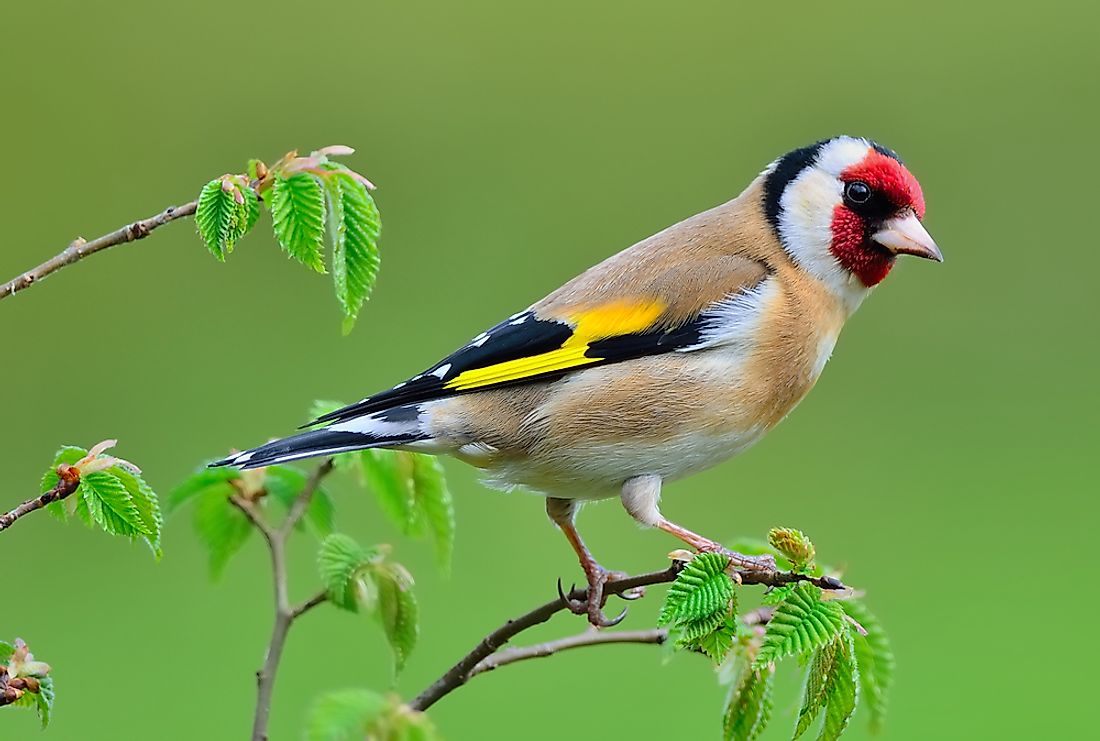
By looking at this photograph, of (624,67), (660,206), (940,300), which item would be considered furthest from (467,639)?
(624,67)

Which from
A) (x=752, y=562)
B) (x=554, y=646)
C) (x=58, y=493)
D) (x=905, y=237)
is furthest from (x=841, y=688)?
(x=905, y=237)

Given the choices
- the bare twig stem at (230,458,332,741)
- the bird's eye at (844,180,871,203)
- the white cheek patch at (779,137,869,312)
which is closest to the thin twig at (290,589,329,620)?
the bare twig stem at (230,458,332,741)

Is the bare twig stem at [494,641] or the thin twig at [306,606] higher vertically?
the thin twig at [306,606]

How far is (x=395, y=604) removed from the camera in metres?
1.96

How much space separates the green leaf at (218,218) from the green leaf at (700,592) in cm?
66

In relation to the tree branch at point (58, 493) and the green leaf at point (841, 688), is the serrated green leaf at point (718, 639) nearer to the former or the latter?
the green leaf at point (841, 688)

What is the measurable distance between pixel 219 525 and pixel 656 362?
81 centimetres

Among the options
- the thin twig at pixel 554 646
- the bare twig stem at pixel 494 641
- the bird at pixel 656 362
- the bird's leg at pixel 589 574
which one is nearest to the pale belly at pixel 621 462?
the bird at pixel 656 362

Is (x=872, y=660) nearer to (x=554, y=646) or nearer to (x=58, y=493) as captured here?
(x=554, y=646)

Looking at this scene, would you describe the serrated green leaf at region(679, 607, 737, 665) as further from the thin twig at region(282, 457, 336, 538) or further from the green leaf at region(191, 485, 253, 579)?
the green leaf at region(191, 485, 253, 579)

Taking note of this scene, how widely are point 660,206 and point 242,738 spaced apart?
12.0 feet

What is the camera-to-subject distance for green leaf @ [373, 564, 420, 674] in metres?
1.96

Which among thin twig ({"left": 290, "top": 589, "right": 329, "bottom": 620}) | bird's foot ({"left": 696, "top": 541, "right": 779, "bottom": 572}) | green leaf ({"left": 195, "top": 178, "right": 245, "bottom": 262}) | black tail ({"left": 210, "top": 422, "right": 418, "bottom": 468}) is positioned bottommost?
bird's foot ({"left": 696, "top": 541, "right": 779, "bottom": 572})

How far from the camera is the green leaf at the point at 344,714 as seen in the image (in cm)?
136
